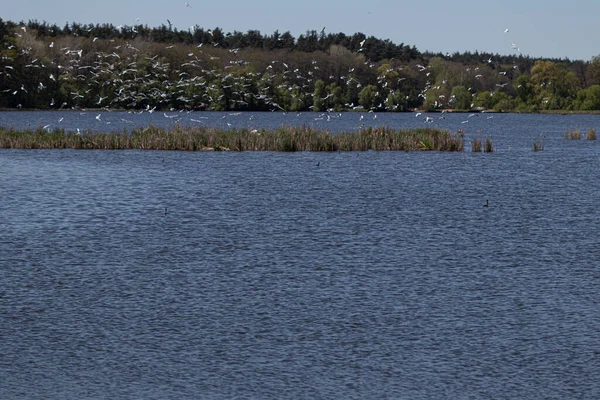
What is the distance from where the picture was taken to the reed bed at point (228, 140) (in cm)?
5966

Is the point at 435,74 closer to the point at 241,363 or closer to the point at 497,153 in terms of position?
the point at 497,153

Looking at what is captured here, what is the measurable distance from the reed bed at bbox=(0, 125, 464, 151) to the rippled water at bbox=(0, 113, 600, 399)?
18913 millimetres

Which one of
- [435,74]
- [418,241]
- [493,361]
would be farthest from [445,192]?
[435,74]

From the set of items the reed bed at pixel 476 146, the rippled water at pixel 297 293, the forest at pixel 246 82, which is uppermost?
the forest at pixel 246 82

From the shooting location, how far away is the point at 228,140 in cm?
6022

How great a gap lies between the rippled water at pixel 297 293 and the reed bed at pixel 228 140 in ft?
62.1

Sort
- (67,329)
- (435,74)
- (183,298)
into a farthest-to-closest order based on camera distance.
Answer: (435,74) < (183,298) < (67,329)

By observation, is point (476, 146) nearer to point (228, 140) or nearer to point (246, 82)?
point (228, 140)

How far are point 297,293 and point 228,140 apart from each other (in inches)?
1649

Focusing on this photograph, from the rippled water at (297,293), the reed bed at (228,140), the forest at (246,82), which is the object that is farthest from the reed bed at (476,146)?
the forest at (246,82)

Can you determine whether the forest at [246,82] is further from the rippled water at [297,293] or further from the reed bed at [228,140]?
the rippled water at [297,293]

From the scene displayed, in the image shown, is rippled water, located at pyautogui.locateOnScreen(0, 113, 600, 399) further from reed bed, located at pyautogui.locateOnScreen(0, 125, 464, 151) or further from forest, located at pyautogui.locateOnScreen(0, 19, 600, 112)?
forest, located at pyautogui.locateOnScreen(0, 19, 600, 112)

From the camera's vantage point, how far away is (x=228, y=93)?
5576 inches

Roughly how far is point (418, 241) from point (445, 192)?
1462 centimetres
